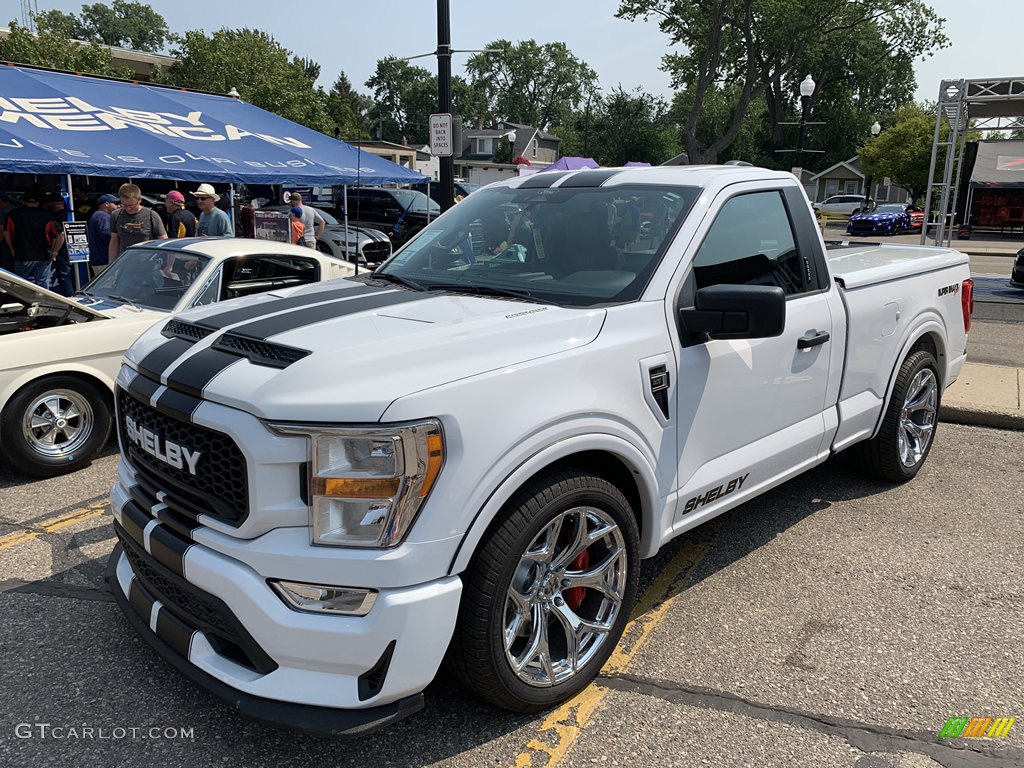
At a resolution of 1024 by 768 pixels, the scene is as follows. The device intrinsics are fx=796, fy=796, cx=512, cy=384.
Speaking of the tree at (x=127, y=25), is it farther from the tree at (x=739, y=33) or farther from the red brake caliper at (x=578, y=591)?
the red brake caliper at (x=578, y=591)

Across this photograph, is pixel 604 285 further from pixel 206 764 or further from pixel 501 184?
pixel 206 764

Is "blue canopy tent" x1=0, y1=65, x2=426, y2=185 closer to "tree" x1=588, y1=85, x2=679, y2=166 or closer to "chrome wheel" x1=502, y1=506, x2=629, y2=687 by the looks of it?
"chrome wheel" x1=502, y1=506, x2=629, y2=687

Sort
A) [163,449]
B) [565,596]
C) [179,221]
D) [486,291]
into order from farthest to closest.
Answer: [179,221]
[486,291]
[565,596]
[163,449]

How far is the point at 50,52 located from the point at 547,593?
151 feet

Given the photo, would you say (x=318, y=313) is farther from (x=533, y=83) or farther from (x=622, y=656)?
(x=533, y=83)

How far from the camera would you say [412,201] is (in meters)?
21.6

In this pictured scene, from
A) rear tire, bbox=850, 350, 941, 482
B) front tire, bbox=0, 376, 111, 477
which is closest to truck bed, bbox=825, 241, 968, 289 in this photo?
rear tire, bbox=850, 350, 941, 482

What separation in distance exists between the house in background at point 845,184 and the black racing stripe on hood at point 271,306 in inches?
2857

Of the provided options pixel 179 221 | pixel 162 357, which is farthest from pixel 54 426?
pixel 179 221

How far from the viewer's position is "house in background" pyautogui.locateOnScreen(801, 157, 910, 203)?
230ft

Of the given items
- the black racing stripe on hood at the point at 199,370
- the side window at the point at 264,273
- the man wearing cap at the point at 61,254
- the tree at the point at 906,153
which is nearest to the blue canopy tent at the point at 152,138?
the man wearing cap at the point at 61,254

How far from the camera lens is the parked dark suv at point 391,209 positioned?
21.0 meters

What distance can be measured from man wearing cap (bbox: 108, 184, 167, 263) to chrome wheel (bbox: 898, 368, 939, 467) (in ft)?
27.1

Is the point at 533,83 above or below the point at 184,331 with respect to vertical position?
above
